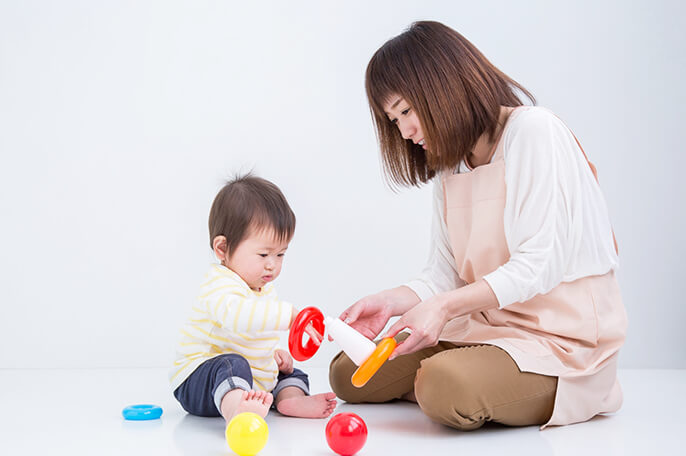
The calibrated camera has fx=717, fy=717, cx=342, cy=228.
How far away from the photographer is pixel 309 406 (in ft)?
4.77

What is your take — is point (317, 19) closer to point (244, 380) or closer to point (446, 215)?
point (446, 215)

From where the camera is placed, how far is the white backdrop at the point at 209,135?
2236mm

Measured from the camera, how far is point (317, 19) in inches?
90.4

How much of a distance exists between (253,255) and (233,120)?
927 mm

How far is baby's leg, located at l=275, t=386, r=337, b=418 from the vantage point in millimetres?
1444

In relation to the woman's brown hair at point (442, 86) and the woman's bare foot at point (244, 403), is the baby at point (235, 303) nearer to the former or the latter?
the woman's bare foot at point (244, 403)

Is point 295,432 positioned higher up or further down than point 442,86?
further down

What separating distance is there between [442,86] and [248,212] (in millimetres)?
459

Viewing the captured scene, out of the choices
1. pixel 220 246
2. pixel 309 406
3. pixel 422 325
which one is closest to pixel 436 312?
pixel 422 325

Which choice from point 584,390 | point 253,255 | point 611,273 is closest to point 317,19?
point 253,255

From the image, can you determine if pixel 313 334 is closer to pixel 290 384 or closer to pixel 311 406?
pixel 311 406

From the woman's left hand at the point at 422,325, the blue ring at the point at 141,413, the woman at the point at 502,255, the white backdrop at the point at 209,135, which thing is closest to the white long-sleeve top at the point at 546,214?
the woman at the point at 502,255

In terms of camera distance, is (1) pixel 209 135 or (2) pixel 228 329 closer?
(2) pixel 228 329

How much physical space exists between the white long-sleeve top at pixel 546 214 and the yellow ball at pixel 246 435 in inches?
19.0
